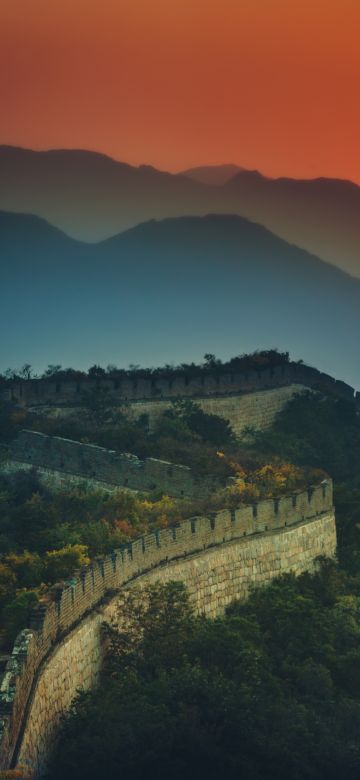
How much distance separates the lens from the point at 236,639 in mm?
29609

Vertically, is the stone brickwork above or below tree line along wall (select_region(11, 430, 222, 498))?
above

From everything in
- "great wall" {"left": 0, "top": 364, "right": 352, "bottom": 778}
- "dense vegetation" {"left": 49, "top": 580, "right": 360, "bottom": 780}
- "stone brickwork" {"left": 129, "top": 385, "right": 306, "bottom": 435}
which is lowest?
"dense vegetation" {"left": 49, "top": 580, "right": 360, "bottom": 780}

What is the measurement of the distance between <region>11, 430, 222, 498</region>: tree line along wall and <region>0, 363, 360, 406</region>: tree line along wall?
4.03 m

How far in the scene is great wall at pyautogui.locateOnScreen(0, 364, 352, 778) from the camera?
24.5m

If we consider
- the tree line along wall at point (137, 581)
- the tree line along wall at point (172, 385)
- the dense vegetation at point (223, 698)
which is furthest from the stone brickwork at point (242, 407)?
the dense vegetation at point (223, 698)

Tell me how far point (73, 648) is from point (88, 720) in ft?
4.92

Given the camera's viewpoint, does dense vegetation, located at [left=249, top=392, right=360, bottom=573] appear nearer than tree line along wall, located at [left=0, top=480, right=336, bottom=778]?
No

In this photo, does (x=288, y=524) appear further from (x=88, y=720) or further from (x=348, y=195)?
(x=348, y=195)

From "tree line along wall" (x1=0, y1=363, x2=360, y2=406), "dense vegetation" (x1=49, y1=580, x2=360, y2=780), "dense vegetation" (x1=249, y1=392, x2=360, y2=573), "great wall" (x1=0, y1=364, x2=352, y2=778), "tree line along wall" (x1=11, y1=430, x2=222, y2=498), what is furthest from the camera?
"tree line along wall" (x1=0, y1=363, x2=360, y2=406)

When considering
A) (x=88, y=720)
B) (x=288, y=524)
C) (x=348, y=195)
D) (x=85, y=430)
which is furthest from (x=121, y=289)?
(x=88, y=720)

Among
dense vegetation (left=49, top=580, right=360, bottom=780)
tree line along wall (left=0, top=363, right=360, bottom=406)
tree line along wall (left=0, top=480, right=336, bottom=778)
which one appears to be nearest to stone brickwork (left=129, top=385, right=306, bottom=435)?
tree line along wall (left=0, top=363, right=360, bottom=406)

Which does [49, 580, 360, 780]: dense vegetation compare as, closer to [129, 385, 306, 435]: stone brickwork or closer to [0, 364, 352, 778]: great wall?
[0, 364, 352, 778]: great wall

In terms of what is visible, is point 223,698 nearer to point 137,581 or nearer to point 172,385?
point 137,581

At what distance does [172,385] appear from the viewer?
47219mm
